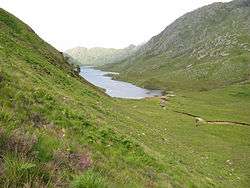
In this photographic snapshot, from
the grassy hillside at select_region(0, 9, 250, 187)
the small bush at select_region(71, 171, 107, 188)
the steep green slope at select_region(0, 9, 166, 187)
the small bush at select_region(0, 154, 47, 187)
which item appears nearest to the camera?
the small bush at select_region(0, 154, 47, 187)

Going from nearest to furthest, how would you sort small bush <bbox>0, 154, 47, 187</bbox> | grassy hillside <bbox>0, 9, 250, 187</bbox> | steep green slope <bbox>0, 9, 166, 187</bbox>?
small bush <bbox>0, 154, 47, 187</bbox> < steep green slope <bbox>0, 9, 166, 187</bbox> < grassy hillside <bbox>0, 9, 250, 187</bbox>

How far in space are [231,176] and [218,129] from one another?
28.9m

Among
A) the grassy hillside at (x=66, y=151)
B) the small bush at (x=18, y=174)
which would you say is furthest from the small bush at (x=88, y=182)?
the small bush at (x=18, y=174)

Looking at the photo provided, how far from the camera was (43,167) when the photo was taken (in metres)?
Answer: 7.91

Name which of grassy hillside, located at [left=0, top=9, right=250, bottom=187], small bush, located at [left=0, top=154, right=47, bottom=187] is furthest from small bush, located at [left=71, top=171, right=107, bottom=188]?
small bush, located at [left=0, top=154, right=47, bottom=187]

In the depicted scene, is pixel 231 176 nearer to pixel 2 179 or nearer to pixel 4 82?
pixel 4 82

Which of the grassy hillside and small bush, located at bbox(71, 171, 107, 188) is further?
the grassy hillside

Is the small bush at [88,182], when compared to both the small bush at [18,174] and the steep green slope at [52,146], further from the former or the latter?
the small bush at [18,174]

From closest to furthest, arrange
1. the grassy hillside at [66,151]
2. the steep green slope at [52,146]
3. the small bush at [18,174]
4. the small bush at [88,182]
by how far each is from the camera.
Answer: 1. the small bush at [18,174]
2. the small bush at [88,182]
3. the steep green slope at [52,146]
4. the grassy hillside at [66,151]

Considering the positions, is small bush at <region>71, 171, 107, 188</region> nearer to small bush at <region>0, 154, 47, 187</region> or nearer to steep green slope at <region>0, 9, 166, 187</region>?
steep green slope at <region>0, 9, 166, 187</region>

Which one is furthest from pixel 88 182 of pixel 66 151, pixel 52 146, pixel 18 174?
pixel 66 151

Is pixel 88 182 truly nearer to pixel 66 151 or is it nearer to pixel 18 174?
pixel 18 174

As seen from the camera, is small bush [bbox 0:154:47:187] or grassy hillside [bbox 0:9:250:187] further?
grassy hillside [bbox 0:9:250:187]

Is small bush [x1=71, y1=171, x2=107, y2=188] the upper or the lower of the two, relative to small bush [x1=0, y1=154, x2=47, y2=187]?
lower
